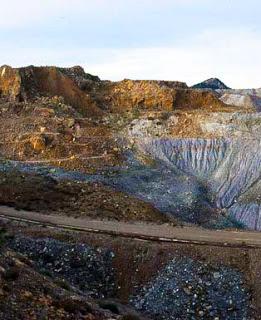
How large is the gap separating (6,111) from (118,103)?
19.7m

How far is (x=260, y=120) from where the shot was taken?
6775 centimetres

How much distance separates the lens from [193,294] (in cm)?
3117

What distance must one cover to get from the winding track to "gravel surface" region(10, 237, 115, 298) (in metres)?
2.63

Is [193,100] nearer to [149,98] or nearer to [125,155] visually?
[149,98]

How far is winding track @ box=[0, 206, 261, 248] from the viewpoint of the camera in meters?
36.5

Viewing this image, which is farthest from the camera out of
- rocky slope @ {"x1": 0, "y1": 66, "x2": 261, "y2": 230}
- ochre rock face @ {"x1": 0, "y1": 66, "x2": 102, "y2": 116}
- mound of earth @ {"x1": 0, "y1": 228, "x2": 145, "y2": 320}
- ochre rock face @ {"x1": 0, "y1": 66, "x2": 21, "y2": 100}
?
ochre rock face @ {"x1": 0, "y1": 66, "x2": 102, "y2": 116}

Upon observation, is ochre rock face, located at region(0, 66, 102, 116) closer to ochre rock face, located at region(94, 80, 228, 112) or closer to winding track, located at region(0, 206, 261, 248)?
ochre rock face, located at region(94, 80, 228, 112)

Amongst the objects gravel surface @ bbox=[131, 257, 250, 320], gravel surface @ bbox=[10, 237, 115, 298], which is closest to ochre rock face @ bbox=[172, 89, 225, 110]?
gravel surface @ bbox=[10, 237, 115, 298]

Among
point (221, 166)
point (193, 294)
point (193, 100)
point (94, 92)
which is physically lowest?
point (193, 294)

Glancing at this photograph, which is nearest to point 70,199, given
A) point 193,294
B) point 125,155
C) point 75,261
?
point 75,261

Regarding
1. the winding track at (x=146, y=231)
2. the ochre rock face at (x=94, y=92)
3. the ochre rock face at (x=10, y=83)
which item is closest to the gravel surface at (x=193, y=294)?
the winding track at (x=146, y=231)

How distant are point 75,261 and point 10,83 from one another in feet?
156

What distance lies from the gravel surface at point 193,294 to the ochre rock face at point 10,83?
4703 centimetres

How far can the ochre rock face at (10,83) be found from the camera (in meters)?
75.7
